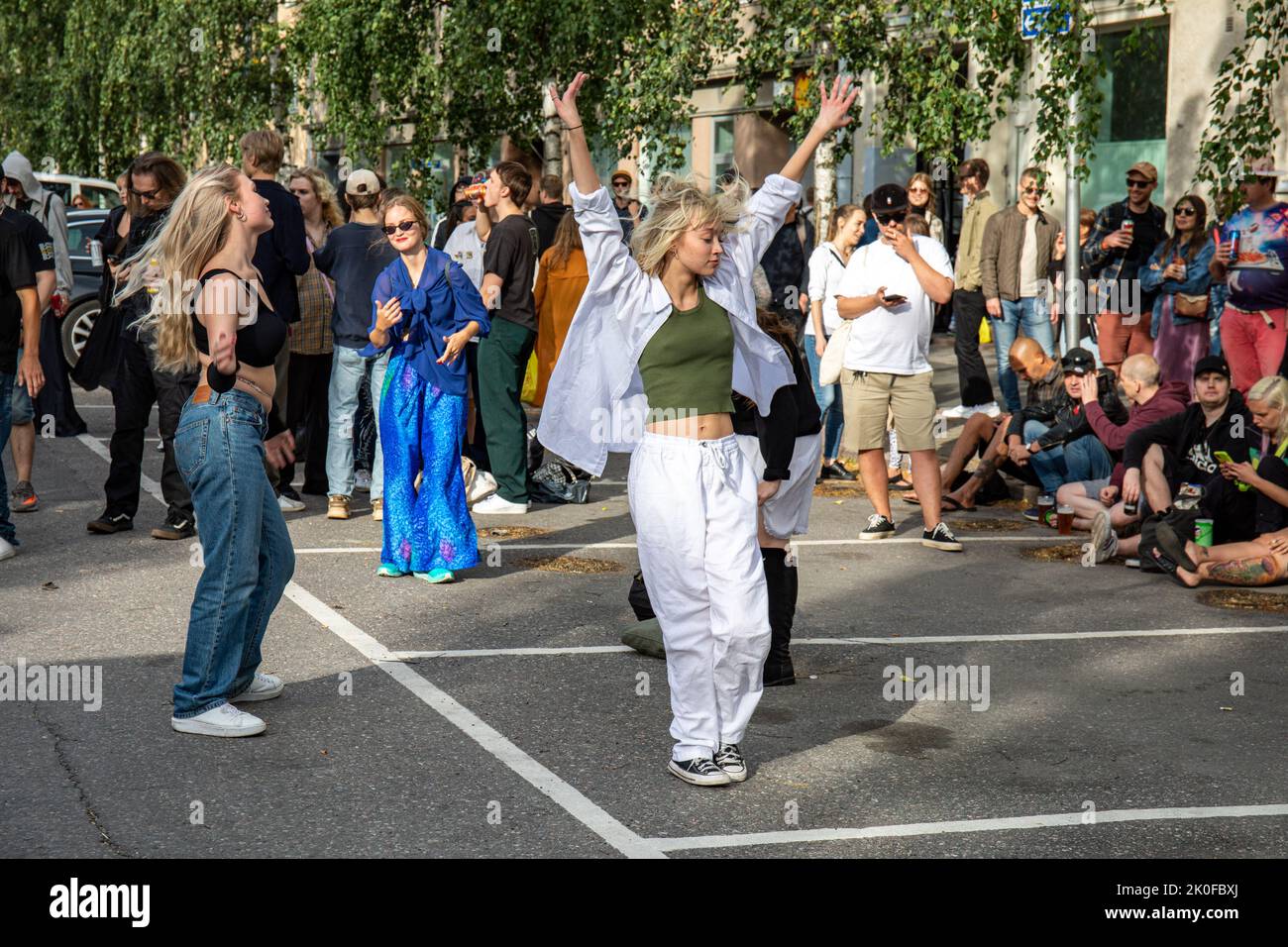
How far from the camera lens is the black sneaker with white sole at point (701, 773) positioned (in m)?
5.47

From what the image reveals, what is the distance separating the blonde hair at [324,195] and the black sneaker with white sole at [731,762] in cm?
690

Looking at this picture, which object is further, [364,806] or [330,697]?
[330,697]

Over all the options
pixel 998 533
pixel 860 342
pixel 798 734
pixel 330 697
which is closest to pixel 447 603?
pixel 330 697

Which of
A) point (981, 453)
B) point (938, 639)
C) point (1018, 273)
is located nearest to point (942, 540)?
point (981, 453)

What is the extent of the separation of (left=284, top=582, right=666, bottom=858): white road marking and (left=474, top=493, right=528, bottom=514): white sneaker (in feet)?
9.05

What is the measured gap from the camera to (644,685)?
6.74 metres

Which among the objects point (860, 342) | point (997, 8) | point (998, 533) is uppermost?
point (997, 8)

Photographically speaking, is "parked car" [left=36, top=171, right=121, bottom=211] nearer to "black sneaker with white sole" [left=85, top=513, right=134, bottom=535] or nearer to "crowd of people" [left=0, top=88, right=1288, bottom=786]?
"crowd of people" [left=0, top=88, right=1288, bottom=786]

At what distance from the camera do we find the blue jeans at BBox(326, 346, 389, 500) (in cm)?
1044

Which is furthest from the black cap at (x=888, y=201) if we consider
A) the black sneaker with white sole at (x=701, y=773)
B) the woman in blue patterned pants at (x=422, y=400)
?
the black sneaker with white sole at (x=701, y=773)

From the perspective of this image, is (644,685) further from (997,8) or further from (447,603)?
(997,8)

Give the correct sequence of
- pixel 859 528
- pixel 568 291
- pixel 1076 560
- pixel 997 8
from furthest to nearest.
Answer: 1. pixel 997 8
2. pixel 568 291
3. pixel 859 528
4. pixel 1076 560

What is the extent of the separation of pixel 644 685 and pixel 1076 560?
3.93 metres

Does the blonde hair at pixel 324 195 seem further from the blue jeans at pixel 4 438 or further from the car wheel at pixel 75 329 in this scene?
the car wheel at pixel 75 329
